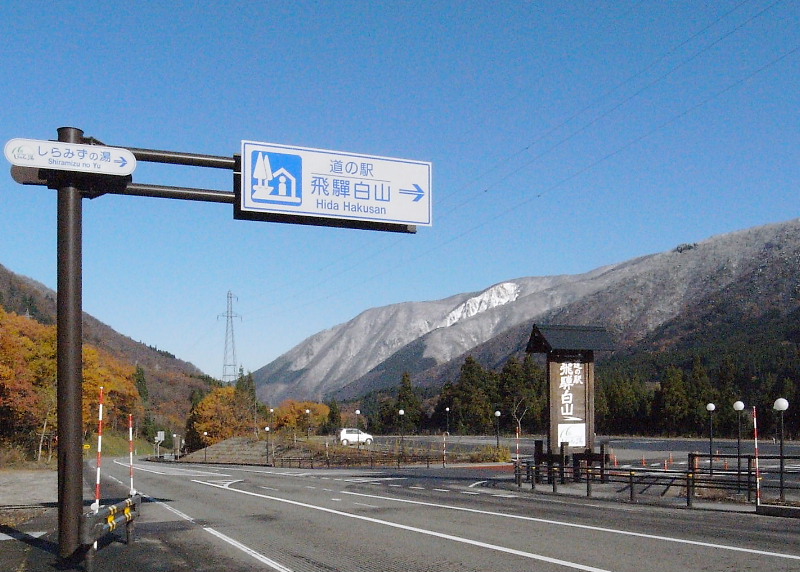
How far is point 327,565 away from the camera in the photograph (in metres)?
11.1

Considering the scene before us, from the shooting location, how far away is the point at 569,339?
90.8 feet

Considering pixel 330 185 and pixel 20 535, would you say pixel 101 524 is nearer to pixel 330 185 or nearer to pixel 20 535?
pixel 20 535

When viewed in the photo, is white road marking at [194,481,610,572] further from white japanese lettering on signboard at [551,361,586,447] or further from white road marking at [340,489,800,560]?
white japanese lettering on signboard at [551,361,586,447]

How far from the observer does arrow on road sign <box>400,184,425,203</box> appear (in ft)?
47.4

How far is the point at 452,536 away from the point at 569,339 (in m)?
14.8

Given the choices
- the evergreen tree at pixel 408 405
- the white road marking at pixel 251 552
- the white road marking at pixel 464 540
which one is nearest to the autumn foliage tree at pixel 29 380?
the white road marking at pixel 464 540

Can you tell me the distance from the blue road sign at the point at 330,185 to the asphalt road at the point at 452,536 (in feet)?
17.7

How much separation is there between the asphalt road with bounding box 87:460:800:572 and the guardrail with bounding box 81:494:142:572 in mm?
514

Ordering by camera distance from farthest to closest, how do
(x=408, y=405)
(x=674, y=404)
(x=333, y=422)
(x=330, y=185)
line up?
1. (x=333, y=422)
2. (x=408, y=405)
3. (x=674, y=404)
4. (x=330, y=185)

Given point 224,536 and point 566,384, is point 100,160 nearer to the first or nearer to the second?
point 224,536

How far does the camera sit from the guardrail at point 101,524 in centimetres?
1035

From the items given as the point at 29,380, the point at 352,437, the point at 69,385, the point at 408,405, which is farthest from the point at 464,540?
the point at 408,405

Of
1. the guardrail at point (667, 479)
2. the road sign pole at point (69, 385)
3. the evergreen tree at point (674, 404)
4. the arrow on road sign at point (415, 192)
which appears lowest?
the evergreen tree at point (674, 404)

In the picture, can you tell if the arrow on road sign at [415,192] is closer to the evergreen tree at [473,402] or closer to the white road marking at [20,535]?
the white road marking at [20,535]
